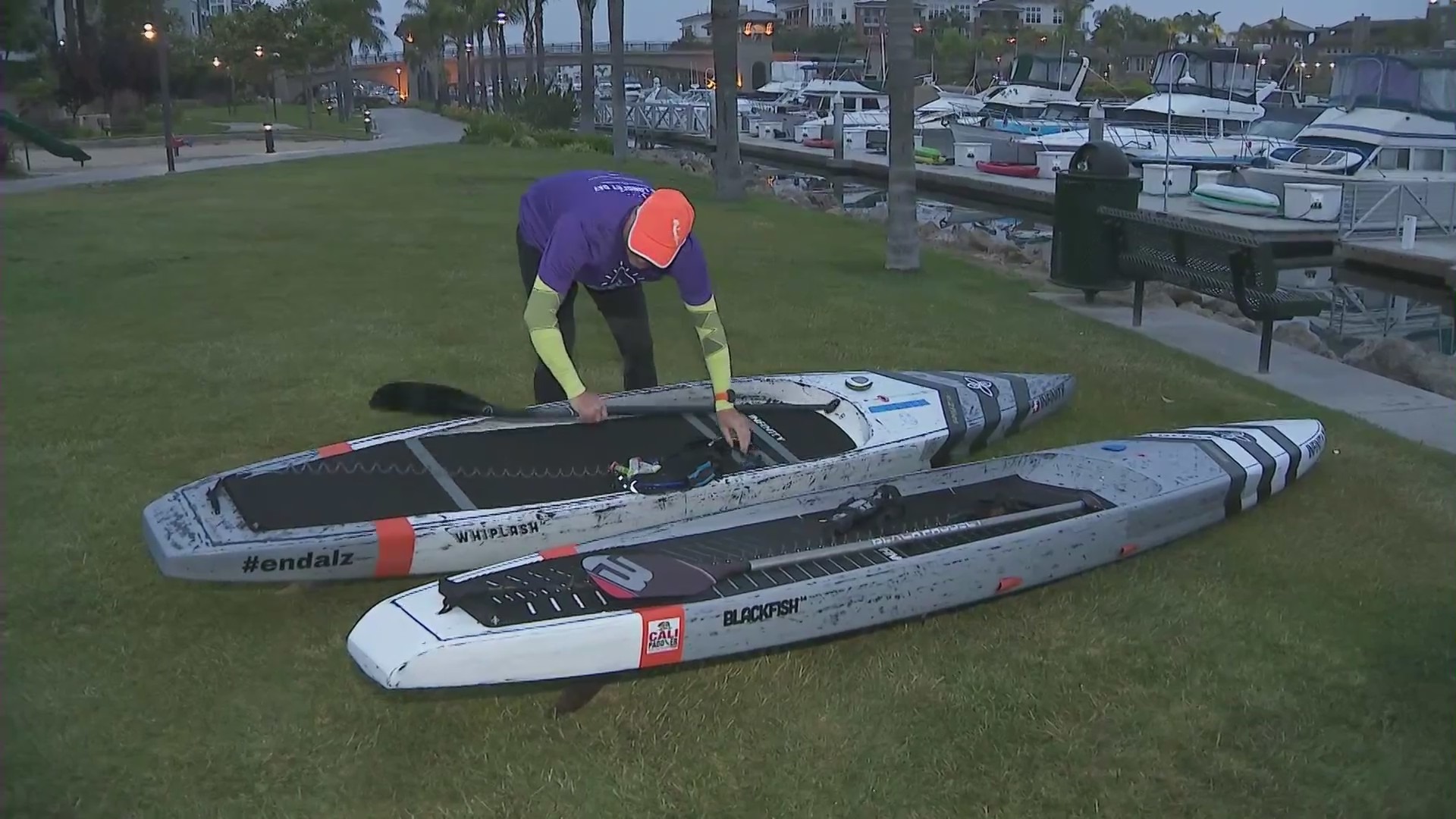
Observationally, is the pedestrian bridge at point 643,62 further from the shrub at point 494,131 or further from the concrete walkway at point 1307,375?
the concrete walkway at point 1307,375

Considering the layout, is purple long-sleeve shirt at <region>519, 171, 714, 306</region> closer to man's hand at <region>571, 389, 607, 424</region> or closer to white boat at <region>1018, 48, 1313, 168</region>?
man's hand at <region>571, 389, 607, 424</region>

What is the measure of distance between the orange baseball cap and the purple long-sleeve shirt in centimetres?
21

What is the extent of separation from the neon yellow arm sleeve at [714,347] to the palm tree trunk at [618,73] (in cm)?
2310

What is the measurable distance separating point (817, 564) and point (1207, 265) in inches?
253

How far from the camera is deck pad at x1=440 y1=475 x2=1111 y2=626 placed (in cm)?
425

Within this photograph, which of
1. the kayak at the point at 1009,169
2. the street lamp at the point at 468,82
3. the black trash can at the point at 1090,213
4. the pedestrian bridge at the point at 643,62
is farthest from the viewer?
the pedestrian bridge at the point at 643,62

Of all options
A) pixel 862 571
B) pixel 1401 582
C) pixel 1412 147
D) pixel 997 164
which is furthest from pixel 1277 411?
pixel 997 164

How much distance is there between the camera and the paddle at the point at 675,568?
4.34 meters

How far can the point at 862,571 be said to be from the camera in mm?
4602

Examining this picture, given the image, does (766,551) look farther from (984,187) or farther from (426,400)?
(984,187)

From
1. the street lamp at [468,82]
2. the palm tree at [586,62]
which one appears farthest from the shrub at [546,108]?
the street lamp at [468,82]

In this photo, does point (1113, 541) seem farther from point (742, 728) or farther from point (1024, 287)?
point (1024, 287)

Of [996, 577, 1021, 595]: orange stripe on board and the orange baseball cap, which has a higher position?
the orange baseball cap

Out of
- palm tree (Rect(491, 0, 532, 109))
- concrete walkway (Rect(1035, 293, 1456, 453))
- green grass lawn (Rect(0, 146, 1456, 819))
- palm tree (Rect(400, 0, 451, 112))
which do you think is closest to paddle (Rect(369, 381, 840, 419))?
green grass lawn (Rect(0, 146, 1456, 819))
